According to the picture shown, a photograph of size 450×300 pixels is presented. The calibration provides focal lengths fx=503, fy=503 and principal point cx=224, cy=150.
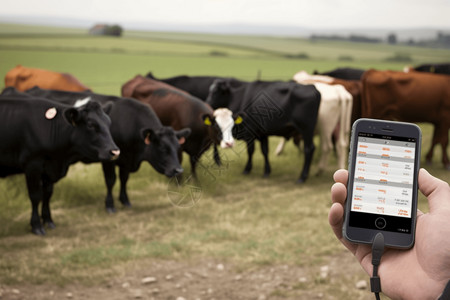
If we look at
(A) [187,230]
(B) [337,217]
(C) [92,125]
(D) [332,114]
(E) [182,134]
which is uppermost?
(B) [337,217]

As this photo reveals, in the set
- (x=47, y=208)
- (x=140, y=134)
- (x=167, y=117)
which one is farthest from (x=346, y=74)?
(x=47, y=208)

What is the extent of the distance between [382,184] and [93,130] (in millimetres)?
3242

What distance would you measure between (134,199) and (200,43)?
14797mm

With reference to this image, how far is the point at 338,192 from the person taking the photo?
4.80ft

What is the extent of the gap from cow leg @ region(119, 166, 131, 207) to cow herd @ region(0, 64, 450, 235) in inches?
0.6

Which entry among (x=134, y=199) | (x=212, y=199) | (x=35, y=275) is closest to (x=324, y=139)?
(x=212, y=199)

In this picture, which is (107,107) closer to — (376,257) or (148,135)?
(148,135)

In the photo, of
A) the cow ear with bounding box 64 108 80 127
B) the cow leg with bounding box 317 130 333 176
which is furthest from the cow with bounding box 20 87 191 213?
the cow leg with bounding box 317 130 333 176

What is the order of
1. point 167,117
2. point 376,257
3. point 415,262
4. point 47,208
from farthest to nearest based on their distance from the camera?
point 167,117 < point 47,208 < point 415,262 < point 376,257

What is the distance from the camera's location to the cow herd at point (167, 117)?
14.8ft

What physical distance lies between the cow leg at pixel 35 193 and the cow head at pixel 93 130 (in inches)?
37.3

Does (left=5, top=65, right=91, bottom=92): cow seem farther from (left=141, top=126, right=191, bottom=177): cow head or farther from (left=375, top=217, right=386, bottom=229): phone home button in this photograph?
(left=375, top=217, right=386, bottom=229): phone home button

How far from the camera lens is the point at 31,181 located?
5.28 meters

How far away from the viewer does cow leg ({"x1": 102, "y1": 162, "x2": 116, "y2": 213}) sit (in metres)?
6.28
